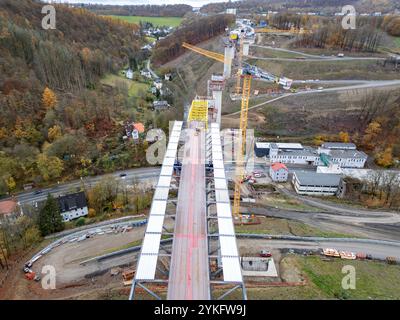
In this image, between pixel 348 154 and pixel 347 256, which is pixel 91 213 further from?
pixel 348 154

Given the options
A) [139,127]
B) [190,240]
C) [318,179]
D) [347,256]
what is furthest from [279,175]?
[139,127]

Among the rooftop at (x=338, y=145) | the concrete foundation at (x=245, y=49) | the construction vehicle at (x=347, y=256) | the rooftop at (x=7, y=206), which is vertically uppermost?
the concrete foundation at (x=245, y=49)

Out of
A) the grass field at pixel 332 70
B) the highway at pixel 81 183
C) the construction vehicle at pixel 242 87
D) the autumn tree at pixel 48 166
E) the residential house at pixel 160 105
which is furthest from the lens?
the grass field at pixel 332 70

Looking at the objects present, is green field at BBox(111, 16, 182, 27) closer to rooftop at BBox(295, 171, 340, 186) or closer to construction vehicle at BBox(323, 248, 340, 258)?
rooftop at BBox(295, 171, 340, 186)

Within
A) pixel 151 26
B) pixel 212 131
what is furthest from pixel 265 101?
pixel 151 26

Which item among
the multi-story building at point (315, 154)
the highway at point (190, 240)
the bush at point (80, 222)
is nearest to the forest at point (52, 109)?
the bush at point (80, 222)

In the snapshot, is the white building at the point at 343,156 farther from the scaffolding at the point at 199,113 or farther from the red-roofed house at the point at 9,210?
the red-roofed house at the point at 9,210

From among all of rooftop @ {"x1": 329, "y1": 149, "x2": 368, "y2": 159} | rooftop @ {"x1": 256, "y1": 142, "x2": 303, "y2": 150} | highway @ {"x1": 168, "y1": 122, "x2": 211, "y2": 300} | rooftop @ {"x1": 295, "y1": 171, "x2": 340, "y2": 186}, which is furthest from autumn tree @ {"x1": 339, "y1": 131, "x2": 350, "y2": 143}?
highway @ {"x1": 168, "y1": 122, "x2": 211, "y2": 300}
